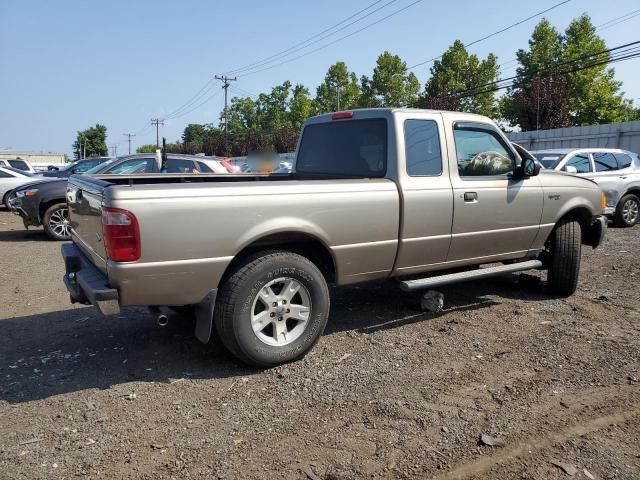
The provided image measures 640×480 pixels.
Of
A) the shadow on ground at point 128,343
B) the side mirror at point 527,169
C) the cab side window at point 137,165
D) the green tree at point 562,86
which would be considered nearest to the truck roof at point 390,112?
the side mirror at point 527,169

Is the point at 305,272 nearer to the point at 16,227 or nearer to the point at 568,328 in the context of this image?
Result: the point at 568,328

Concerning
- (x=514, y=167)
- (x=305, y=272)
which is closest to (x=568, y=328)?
(x=514, y=167)

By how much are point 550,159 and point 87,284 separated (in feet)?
35.5

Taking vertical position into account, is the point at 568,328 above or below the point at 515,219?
below

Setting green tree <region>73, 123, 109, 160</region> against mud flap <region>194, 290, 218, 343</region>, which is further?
green tree <region>73, 123, 109, 160</region>

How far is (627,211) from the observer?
482 inches

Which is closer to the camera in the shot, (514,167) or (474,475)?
(474,475)

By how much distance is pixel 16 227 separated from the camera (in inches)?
514

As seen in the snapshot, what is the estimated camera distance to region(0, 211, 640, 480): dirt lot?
290 centimetres

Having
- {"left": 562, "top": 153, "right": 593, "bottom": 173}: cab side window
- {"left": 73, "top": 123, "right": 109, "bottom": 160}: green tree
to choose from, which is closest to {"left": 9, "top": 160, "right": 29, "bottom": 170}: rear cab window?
{"left": 562, "top": 153, "right": 593, "bottom": 173}: cab side window

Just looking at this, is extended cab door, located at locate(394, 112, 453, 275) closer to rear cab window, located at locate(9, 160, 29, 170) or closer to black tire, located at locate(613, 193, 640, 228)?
black tire, located at locate(613, 193, 640, 228)

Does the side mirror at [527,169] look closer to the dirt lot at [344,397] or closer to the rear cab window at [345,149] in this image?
the dirt lot at [344,397]

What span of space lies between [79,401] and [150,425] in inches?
26.1

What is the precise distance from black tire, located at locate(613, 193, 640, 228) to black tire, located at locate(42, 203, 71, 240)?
11961 mm
